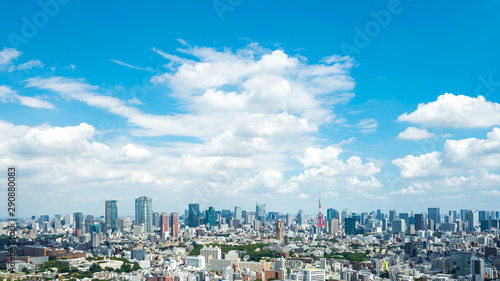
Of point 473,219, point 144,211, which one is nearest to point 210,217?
point 144,211

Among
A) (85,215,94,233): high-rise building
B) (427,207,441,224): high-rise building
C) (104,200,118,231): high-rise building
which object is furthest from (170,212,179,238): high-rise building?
(427,207,441,224): high-rise building

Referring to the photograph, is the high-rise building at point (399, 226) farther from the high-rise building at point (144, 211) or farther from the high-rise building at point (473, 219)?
the high-rise building at point (144, 211)

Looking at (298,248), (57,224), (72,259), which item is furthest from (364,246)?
(57,224)

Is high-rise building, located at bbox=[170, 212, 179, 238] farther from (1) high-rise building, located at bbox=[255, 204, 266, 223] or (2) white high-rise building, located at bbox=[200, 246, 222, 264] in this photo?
(1) high-rise building, located at bbox=[255, 204, 266, 223]

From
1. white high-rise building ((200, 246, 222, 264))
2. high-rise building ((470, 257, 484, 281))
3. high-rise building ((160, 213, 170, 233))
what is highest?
high-rise building ((470, 257, 484, 281))

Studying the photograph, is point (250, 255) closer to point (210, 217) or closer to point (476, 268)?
point (476, 268)
